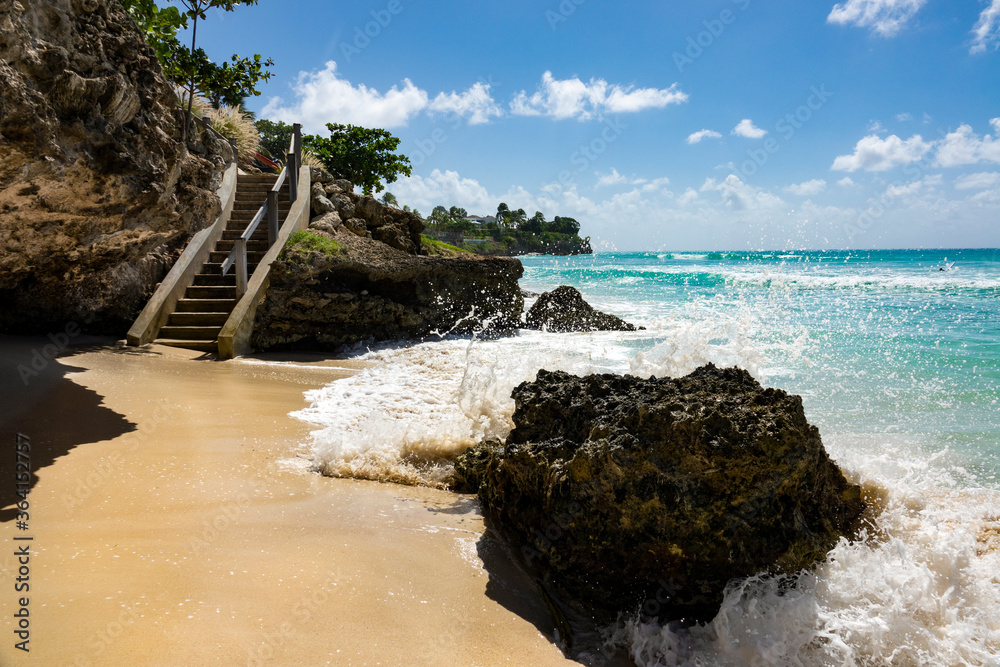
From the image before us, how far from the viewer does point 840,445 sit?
4.68 m

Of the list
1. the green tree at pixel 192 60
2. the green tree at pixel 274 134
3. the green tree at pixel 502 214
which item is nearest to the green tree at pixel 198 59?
the green tree at pixel 192 60

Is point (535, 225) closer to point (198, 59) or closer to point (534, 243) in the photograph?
point (534, 243)

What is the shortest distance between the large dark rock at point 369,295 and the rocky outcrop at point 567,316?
3.57ft

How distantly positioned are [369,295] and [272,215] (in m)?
2.46

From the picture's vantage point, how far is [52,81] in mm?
3715

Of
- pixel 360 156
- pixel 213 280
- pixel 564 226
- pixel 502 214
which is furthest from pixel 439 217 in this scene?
pixel 213 280

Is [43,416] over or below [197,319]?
below

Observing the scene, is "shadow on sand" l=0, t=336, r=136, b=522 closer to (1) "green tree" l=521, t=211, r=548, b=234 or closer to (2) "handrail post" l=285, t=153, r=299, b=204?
(2) "handrail post" l=285, t=153, r=299, b=204

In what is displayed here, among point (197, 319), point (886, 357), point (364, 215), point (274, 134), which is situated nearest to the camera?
point (886, 357)

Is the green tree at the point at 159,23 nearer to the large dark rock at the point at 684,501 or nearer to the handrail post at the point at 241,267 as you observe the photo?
the handrail post at the point at 241,267

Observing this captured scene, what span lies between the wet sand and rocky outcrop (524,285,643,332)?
28.1ft

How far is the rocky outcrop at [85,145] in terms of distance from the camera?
3510 mm

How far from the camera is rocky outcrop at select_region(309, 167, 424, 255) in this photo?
12578mm

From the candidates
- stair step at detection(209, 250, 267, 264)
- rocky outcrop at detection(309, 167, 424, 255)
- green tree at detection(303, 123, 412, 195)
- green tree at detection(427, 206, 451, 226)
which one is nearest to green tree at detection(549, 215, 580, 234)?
green tree at detection(427, 206, 451, 226)
